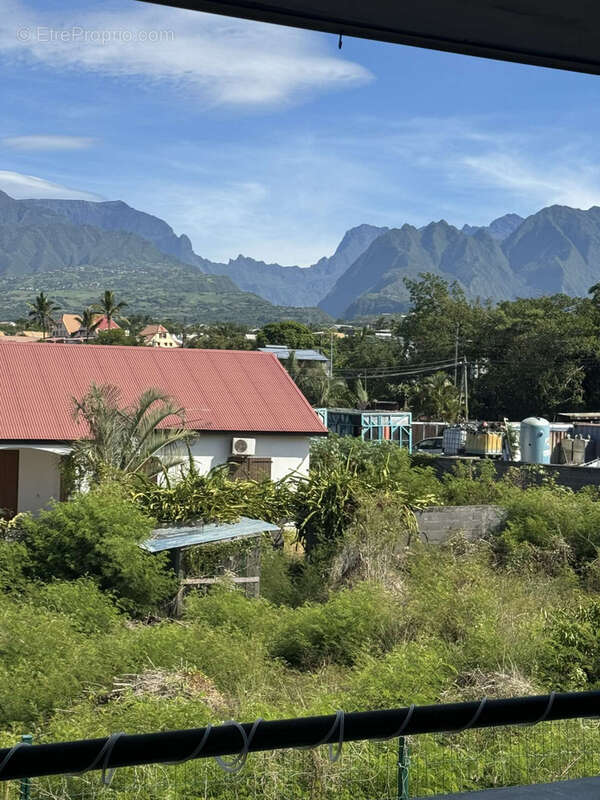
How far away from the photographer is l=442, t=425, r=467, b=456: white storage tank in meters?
29.9

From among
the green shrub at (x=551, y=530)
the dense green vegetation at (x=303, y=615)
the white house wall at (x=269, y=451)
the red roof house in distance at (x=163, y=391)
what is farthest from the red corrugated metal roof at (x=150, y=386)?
the green shrub at (x=551, y=530)

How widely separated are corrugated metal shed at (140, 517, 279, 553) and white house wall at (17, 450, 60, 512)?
732 cm

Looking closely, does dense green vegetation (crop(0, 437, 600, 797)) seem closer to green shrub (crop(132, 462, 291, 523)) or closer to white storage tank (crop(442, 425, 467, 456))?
green shrub (crop(132, 462, 291, 523))

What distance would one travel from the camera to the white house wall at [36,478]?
60.5 ft

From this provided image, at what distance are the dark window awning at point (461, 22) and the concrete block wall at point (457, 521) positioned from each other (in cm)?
1068

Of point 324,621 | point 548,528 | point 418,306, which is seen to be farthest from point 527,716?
point 418,306

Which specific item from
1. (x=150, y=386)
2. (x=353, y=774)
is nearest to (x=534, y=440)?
(x=150, y=386)

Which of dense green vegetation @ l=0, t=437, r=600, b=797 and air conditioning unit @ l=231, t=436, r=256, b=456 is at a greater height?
air conditioning unit @ l=231, t=436, r=256, b=456

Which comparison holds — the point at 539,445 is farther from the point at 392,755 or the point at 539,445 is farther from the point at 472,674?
the point at 392,755

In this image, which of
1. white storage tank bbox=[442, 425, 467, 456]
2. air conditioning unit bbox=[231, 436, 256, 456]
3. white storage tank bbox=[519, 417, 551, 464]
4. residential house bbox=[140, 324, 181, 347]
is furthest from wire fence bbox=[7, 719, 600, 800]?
residential house bbox=[140, 324, 181, 347]

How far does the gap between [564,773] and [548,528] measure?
7.33m

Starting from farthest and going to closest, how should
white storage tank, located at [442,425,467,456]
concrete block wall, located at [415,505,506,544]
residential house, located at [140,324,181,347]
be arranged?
residential house, located at [140,324,181,347] < white storage tank, located at [442,425,467,456] < concrete block wall, located at [415,505,506,544]

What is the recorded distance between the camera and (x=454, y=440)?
30375mm

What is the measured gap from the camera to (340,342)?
7312cm
